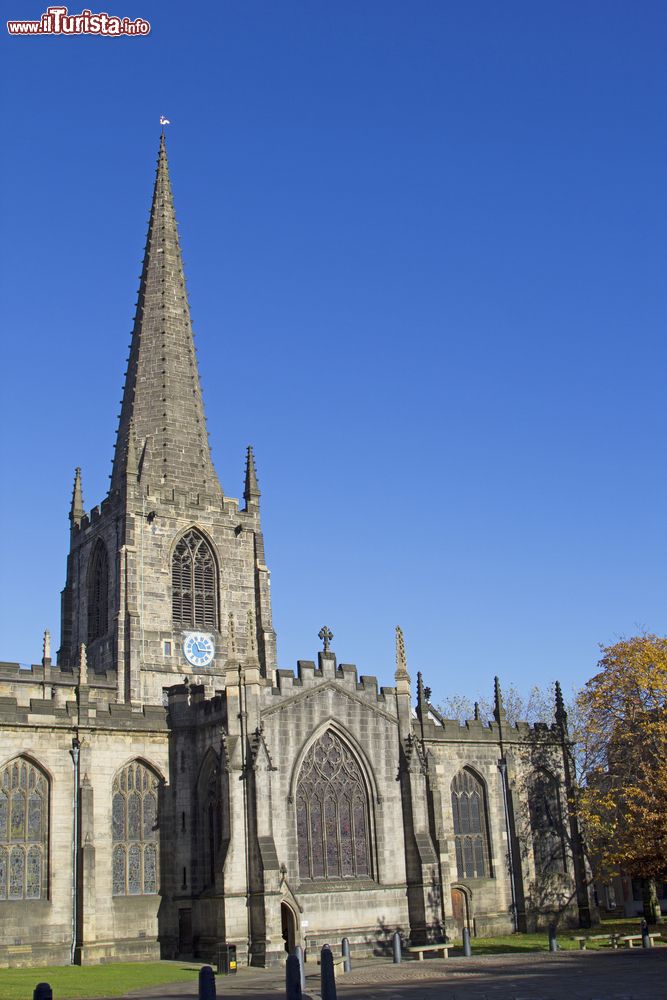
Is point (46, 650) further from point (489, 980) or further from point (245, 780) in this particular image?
point (489, 980)

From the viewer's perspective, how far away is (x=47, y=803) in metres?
38.4

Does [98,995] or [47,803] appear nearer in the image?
[98,995]

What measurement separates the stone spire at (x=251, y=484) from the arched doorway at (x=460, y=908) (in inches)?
895

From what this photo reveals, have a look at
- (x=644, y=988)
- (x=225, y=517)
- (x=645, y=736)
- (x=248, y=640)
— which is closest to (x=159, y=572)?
(x=225, y=517)

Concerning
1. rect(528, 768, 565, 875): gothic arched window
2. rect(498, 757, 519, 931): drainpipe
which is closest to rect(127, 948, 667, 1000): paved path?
rect(498, 757, 519, 931): drainpipe

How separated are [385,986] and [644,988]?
6323 millimetres

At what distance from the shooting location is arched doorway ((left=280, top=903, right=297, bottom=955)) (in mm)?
37844

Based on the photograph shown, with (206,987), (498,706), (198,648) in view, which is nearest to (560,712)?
(498,706)

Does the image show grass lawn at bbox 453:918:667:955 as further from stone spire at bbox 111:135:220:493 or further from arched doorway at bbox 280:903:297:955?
stone spire at bbox 111:135:220:493

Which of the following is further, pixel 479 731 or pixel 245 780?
pixel 479 731

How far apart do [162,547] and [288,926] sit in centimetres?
2086

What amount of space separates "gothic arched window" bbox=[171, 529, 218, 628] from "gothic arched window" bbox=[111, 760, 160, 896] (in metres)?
13.1

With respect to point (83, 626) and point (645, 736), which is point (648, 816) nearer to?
point (645, 736)

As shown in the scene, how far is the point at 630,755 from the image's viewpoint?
1651 inches
